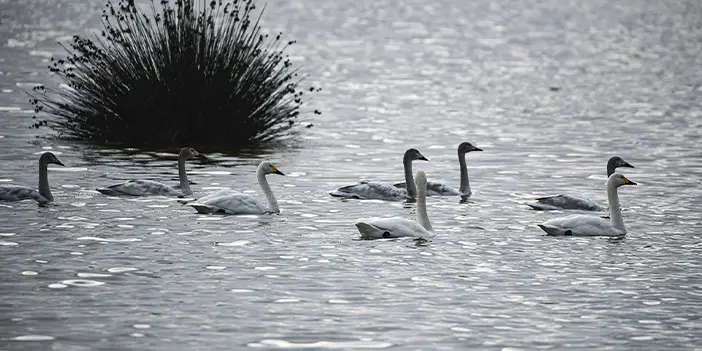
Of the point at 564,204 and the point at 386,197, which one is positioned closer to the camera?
the point at 564,204

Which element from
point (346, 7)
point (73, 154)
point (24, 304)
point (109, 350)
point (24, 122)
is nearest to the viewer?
point (109, 350)

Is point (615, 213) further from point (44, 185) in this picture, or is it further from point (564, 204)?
point (44, 185)

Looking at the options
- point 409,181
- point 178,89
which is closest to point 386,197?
point 409,181

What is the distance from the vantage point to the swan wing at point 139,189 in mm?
18719

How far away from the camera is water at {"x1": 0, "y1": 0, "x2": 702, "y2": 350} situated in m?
11.9

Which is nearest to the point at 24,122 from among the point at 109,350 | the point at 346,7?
the point at 109,350

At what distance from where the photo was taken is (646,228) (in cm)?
1714

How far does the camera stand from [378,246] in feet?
51.1

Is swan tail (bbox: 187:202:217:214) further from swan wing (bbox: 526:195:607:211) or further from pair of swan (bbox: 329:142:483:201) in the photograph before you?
swan wing (bbox: 526:195:607:211)

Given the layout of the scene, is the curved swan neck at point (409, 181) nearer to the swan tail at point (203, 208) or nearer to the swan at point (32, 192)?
the swan tail at point (203, 208)

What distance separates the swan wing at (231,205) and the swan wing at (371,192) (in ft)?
6.34

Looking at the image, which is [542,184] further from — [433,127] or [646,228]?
[433,127]

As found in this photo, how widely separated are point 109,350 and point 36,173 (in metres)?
10.5

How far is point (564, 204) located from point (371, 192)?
8.28ft
